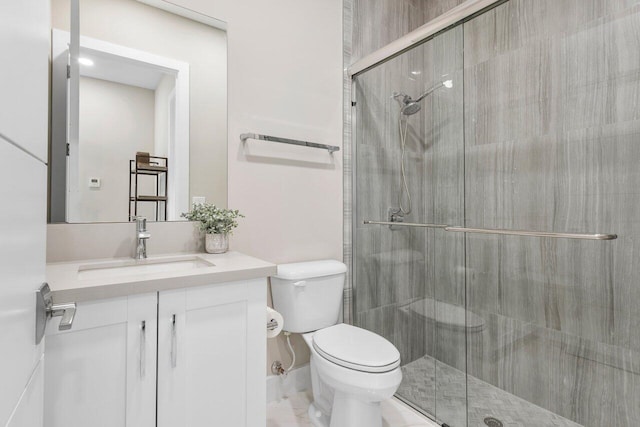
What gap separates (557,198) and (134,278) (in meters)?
1.84

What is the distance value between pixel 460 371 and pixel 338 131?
1.51 metres

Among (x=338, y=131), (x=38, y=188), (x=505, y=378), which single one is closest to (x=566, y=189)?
(x=505, y=378)

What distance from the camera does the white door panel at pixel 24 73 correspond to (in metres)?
0.34

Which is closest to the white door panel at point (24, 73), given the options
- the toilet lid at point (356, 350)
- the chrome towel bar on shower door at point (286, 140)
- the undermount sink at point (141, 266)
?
the undermount sink at point (141, 266)

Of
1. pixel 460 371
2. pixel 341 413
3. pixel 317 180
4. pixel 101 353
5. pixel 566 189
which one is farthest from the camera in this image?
pixel 317 180

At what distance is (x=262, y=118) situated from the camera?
169 centimetres

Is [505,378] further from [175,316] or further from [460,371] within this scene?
[175,316]

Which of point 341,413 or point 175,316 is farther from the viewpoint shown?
point 341,413

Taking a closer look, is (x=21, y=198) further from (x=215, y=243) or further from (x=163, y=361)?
(x=215, y=243)

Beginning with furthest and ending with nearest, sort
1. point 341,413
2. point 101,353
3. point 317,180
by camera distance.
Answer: point 317,180 < point 341,413 < point 101,353

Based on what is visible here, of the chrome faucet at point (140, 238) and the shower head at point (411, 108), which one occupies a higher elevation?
the shower head at point (411, 108)

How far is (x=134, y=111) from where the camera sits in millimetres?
1366

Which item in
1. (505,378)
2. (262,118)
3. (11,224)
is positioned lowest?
(505,378)

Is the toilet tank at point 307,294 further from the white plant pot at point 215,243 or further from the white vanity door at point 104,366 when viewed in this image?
the white vanity door at point 104,366
